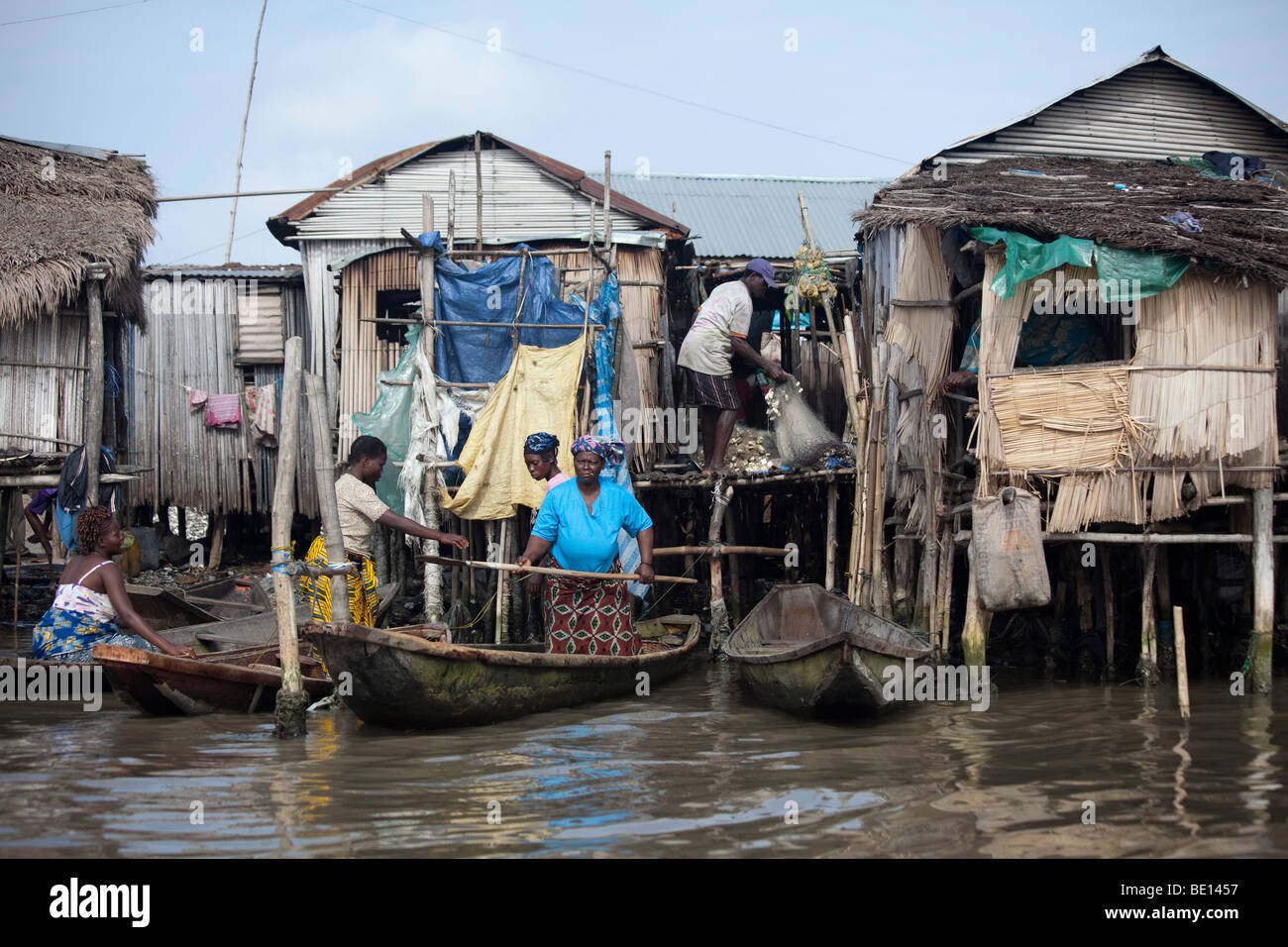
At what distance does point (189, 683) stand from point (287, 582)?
1.34 meters

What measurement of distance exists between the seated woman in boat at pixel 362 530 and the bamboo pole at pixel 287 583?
4.92 ft

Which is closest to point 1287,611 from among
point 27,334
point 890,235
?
point 890,235

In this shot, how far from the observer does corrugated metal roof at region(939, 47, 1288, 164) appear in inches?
522

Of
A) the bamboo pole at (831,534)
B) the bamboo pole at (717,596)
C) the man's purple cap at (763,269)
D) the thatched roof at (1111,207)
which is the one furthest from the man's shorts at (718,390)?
the thatched roof at (1111,207)

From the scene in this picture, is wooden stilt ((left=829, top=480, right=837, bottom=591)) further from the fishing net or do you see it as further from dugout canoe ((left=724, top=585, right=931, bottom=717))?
dugout canoe ((left=724, top=585, right=931, bottom=717))

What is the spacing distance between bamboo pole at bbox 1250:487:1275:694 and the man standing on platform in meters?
4.39

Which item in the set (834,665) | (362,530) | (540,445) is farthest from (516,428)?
(834,665)

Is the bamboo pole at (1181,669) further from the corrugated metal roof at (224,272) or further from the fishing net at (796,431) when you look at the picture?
the corrugated metal roof at (224,272)

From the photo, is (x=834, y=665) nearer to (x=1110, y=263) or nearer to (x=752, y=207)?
(x=1110, y=263)

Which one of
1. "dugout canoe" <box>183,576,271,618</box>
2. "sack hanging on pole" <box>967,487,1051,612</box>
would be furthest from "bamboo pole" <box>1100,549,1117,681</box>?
"dugout canoe" <box>183,576,271,618</box>

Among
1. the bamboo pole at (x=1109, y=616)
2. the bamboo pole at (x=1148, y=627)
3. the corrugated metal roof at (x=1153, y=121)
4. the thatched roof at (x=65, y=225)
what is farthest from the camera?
the corrugated metal roof at (x=1153, y=121)

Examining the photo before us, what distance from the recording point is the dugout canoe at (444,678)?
23.2 feet

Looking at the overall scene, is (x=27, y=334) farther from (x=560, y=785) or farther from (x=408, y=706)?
(x=560, y=785)

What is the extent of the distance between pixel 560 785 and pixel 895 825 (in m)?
1.74
